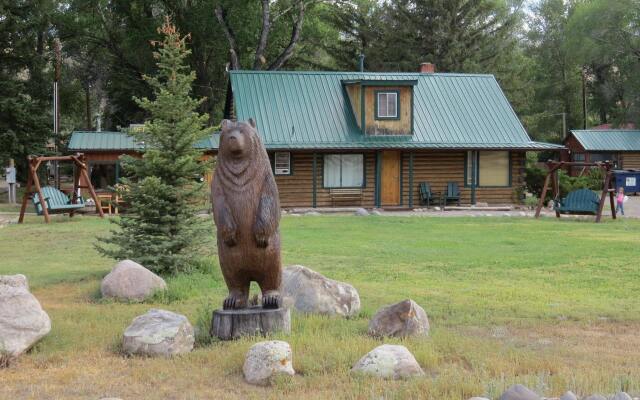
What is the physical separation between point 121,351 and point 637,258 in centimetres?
1044

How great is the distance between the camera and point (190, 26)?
41.3 m

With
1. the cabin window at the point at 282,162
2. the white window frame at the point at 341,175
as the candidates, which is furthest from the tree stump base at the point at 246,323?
the white window frame at the point at 341,175

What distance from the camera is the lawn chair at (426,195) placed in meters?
28.6

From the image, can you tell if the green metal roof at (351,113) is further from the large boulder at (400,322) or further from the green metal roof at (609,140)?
the large boulder at (400,322)

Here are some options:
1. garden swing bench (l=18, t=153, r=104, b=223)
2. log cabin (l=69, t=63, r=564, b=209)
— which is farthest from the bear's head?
log cabin (l=69, t=63, r=564, b=209)

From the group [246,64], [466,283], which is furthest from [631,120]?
[466,283]

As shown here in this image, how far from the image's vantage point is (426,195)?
2861cm

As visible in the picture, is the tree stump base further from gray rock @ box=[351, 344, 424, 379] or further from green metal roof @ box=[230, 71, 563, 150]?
green metal roof @ box=[230, 71, 563, 150]

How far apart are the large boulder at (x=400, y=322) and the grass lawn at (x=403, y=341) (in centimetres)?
16

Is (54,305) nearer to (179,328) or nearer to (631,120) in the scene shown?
(179,328)

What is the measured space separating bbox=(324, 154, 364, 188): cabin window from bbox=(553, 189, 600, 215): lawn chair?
27.6ft

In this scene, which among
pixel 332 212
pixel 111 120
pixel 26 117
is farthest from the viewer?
pixel 111 120

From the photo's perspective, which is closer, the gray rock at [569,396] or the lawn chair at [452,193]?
the gray rock at [569,396]

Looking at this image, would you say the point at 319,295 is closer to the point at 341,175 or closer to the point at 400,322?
the point at 400,322
